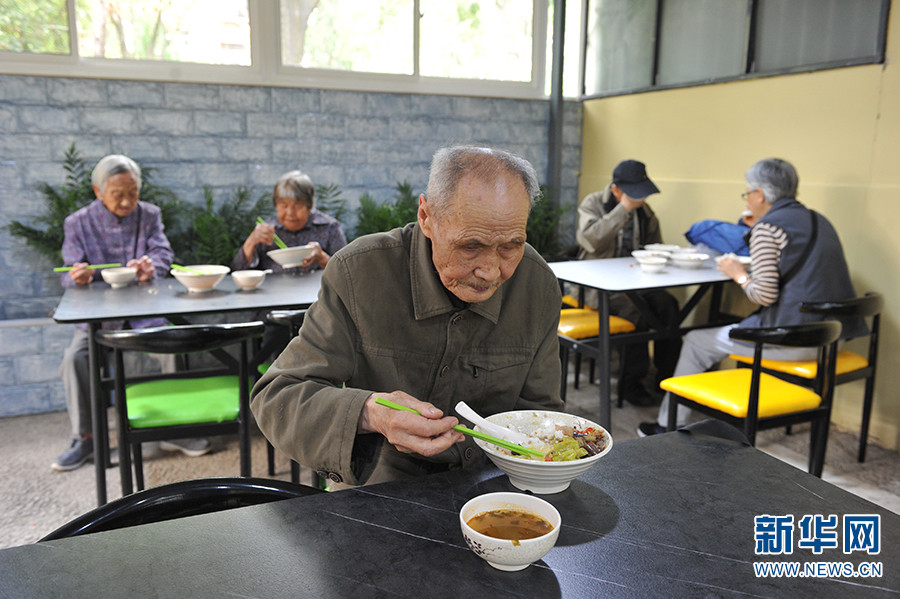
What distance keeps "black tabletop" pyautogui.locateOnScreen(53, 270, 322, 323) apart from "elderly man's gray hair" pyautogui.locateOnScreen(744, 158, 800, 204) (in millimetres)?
2089

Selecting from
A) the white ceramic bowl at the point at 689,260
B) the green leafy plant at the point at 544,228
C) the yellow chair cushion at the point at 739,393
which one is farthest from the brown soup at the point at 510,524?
the green leafy plant at the point at 544,228

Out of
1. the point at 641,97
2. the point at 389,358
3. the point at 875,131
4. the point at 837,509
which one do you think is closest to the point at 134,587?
the point at 389,358

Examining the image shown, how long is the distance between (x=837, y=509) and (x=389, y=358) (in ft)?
2.82

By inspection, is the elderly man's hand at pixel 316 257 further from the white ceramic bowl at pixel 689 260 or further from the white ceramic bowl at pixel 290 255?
the white ceramic bowl at pixel 689 260

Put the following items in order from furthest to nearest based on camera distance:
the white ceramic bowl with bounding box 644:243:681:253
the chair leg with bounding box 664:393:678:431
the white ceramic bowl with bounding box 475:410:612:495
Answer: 1. the white ceramic bowl with bounding box 644:243:681:253
2. the chair leg with bounding box 664:393:678:431
3. the white ceramic bowl with bounding box 475:410:612:495

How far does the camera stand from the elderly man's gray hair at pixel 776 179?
303 cm

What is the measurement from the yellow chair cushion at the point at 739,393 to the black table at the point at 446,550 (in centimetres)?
144

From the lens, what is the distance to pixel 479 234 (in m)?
1.27

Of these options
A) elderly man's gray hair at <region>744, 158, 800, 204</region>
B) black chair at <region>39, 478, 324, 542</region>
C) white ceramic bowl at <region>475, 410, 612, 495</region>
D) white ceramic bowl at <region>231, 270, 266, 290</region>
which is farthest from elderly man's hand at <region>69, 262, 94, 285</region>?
elderly man's gray hair at <region>744, 158, 800, 204</region>

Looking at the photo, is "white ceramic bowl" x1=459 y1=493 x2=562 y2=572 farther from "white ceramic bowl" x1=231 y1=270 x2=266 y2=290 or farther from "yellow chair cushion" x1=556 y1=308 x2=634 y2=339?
"yellow chair cushion" x1=556 y1=308 x2=634 y2=339

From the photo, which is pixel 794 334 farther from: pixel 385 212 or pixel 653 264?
pixel 385 212

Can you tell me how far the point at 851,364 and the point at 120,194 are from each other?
11.9 ft

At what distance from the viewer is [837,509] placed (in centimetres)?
107

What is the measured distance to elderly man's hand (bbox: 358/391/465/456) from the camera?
1.09 meters
